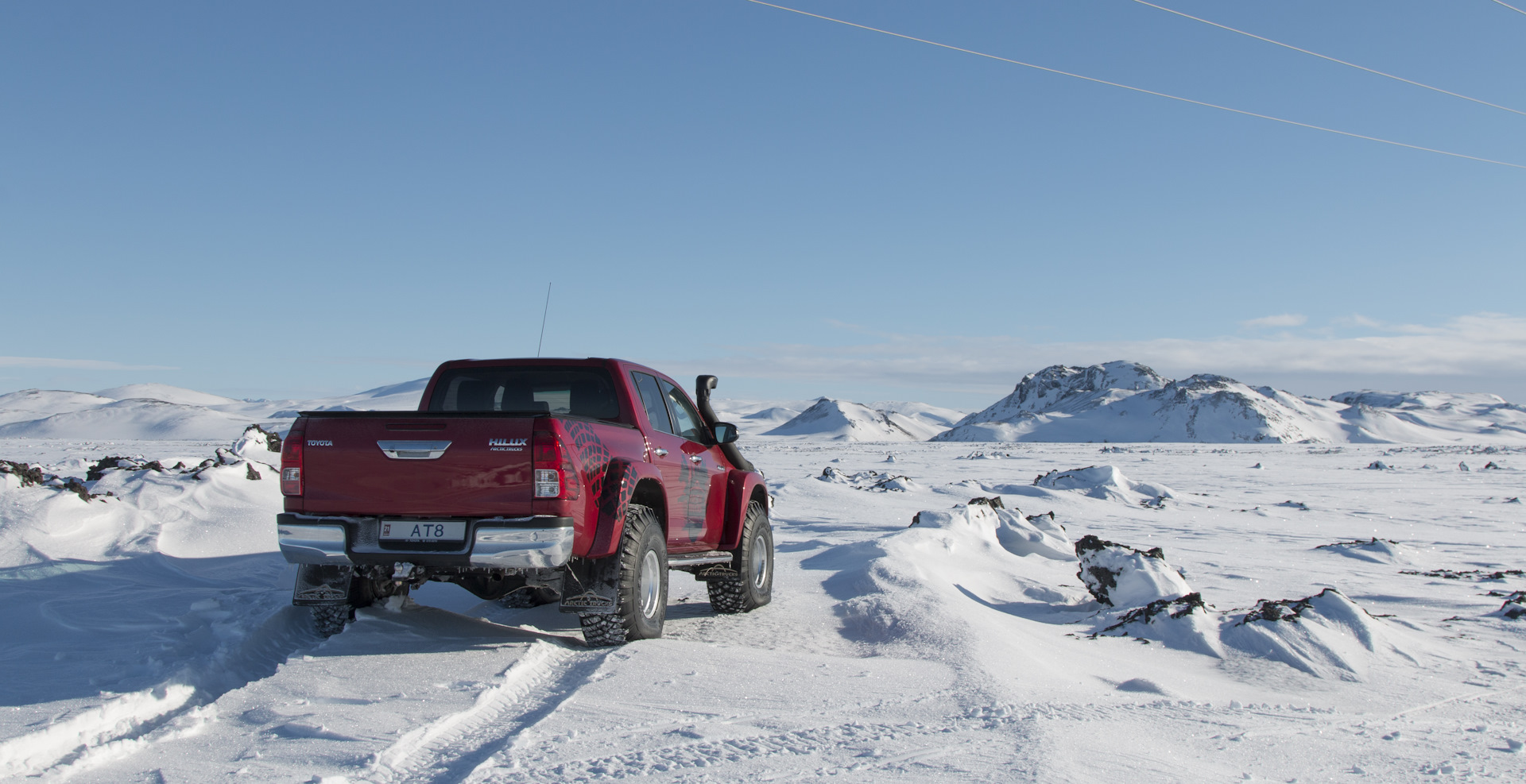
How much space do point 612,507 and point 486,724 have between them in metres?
1.52

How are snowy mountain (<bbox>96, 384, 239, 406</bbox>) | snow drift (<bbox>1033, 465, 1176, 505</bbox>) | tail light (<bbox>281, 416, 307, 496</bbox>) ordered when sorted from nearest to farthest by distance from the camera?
1. tail light (<bbox>281, 416, 307, 496</bbox>)
2. snow drift (<bbox>1033, 465, 1176, 505</bbox>)
3. snowy mountain (<bbox>96, 384, 239, 406</bbox>)

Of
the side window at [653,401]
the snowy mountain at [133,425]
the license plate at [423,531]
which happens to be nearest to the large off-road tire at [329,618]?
the license plate at [423,531]

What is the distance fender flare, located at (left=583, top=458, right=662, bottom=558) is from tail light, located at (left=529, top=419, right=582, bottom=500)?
0.41 metres

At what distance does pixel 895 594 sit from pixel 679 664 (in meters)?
2.36

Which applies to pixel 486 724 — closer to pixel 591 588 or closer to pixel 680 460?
pixel 591 588

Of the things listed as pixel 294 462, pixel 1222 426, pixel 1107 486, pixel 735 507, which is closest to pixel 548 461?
pixel 294 462

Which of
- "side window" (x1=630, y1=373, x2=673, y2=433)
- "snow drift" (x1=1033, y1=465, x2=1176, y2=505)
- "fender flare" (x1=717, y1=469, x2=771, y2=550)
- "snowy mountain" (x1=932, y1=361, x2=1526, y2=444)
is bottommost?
"snowy mountain" (x1=932, y1=361, x2=1526, y2=444)

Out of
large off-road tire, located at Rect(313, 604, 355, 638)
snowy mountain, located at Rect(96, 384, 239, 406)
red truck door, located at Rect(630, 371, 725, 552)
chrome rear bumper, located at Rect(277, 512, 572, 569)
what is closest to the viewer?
chrome rear bumper, located at Rect(277, 512, 572, 569)

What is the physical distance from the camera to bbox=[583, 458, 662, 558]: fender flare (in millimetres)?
5352

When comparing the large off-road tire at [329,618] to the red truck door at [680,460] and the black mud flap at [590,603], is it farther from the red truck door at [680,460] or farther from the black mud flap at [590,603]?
the red truck door at [680,460]

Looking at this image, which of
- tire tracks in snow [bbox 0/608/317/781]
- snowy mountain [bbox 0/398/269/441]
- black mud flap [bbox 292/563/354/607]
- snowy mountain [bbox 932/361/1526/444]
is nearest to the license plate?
black mud flap [bbox 292/563/354/607]

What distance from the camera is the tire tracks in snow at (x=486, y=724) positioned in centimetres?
353

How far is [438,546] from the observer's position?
200 inches

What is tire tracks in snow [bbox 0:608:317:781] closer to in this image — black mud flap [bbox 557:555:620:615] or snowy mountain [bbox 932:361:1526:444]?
black mud flap [bbox 557:555:620:615]
